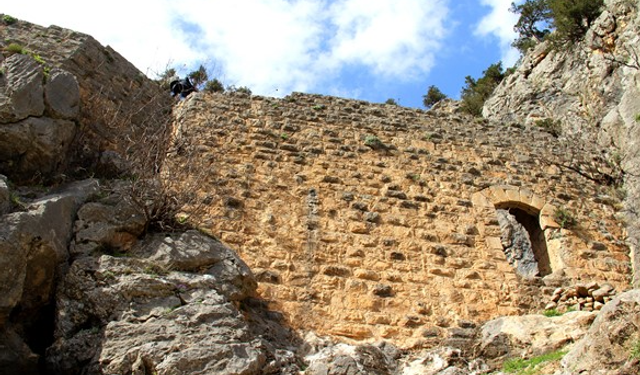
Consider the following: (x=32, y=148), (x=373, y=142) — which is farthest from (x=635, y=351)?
(x=373, y=142)

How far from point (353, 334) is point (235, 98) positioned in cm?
415

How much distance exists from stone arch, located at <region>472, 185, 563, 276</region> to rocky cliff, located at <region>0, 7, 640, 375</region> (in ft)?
0.10

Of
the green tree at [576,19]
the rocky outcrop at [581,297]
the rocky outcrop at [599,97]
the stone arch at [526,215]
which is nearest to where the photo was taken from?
the rocky outcrop at [581,297]

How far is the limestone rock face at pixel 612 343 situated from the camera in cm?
445

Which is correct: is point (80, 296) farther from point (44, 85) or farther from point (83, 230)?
point (44, 85)

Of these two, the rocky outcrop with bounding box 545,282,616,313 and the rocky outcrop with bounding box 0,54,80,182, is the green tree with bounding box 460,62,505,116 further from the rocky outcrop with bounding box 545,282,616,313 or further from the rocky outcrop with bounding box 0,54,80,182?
the rocky outcrop with bounding box 0,54,80,182

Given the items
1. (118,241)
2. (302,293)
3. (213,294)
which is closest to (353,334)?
(302,293)

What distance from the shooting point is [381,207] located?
8.59 meters

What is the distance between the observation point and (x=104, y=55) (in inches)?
387

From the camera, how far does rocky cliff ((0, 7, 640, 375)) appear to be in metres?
5.18

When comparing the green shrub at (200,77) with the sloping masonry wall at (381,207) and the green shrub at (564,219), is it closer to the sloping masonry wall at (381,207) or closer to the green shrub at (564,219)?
the sloping masonry wall at (381,207)

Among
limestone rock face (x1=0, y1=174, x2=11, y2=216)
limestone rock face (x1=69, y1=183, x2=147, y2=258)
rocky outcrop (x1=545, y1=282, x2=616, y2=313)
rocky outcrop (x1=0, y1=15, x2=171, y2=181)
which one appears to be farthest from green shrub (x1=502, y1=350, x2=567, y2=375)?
limestone rock face (x1=0, y1=174, x2=11, y2=216)

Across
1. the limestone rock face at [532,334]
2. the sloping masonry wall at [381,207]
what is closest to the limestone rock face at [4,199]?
the sloping masonry wall at [381,207]

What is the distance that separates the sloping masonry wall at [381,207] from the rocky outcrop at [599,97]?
50 cm
